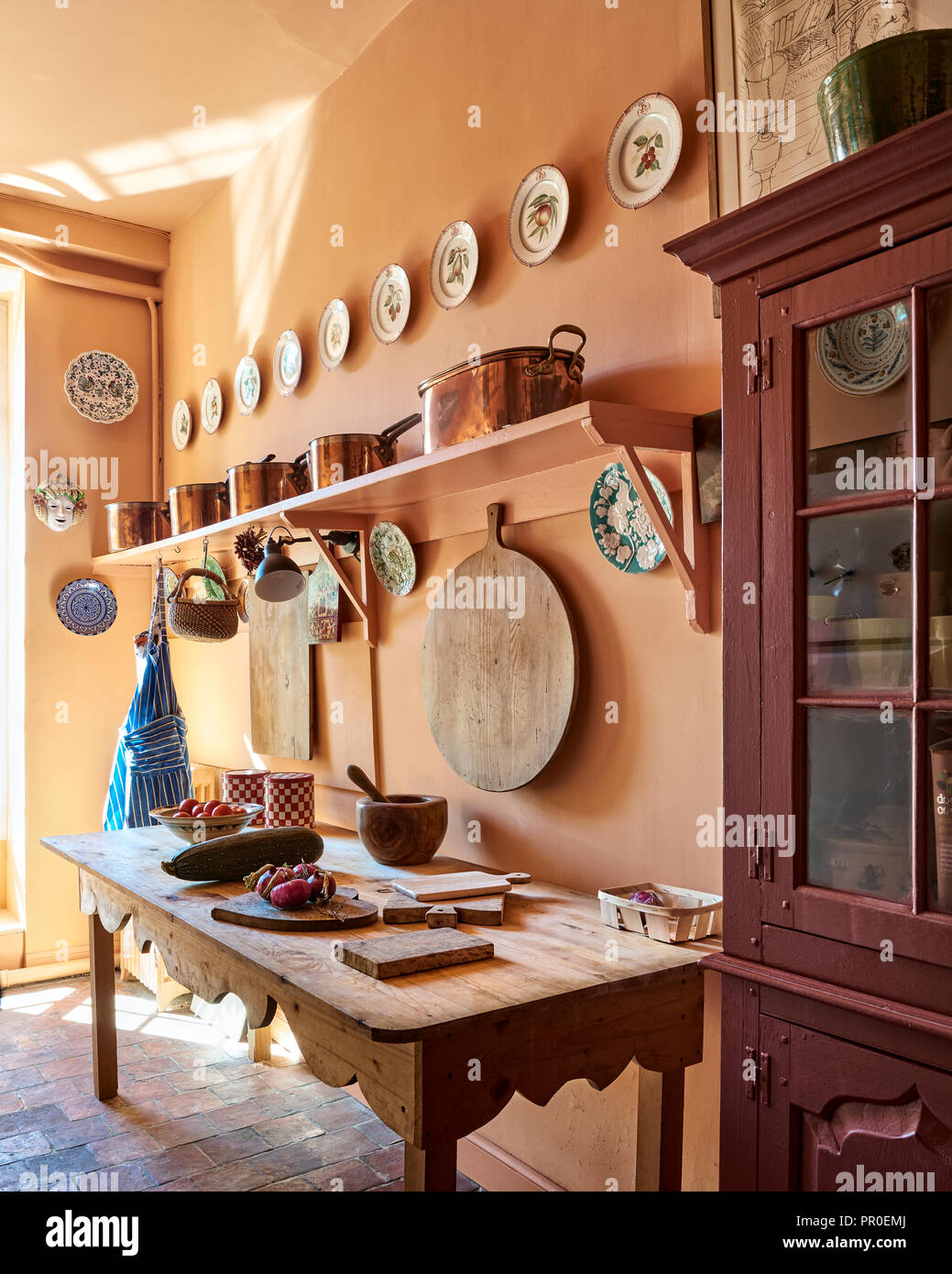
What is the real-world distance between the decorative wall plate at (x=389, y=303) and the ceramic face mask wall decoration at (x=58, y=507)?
1.96 meters

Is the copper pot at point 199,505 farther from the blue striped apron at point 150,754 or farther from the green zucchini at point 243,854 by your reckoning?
the green zucchini at point 243,854

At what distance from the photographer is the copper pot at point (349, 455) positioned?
261 centimetres

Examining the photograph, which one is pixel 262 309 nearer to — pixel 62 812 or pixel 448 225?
pixel 448 225

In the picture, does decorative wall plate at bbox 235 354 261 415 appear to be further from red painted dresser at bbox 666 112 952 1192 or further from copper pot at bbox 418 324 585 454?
red painted dresser at bbox 666 112 952 1192

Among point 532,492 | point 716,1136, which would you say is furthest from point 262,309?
point 716,1136

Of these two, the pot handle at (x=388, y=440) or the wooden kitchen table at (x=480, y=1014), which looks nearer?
the wooden kitchen table at (x=480, y=1014)

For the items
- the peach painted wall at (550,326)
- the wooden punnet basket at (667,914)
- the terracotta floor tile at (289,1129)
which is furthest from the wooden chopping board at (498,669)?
the terracotta floor tile at (289,1129)

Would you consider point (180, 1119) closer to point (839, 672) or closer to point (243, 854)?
point (243, 854)

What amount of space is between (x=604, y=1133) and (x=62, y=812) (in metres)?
2.87

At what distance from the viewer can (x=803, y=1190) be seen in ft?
4.42

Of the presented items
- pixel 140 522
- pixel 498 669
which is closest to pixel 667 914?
pixel 498 669

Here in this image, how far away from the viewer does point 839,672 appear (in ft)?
4.28

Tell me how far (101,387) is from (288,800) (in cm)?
245

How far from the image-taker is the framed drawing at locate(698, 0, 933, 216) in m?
1.56
